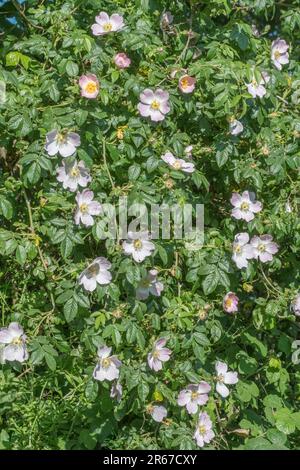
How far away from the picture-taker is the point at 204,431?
2268 mm

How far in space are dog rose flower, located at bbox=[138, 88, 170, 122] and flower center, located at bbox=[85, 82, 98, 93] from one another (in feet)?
0.58

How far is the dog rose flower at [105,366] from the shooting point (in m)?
2.12

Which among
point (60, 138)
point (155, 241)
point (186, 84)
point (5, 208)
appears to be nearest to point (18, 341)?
point (5, 208)

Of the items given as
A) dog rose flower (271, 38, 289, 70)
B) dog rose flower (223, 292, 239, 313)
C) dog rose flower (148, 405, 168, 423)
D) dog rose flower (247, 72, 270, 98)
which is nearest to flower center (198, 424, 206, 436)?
dog rose flower (148, 405, 168, 423)

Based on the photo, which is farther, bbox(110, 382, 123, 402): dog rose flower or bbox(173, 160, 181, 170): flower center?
bbox(173, 160, 181, 170): flower center

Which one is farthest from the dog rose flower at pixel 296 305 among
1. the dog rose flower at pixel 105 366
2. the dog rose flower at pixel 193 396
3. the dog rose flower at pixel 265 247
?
the dog rose flower at pixel 105 366

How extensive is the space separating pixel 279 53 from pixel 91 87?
0.78 m

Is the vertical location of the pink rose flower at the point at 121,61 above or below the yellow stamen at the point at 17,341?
above

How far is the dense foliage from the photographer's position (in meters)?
2.18

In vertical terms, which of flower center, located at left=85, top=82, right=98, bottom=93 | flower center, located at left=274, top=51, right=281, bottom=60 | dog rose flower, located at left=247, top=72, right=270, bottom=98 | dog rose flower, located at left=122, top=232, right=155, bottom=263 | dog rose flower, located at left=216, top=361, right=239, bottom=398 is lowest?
dog rose flower, located at left=216, top=361, right=239, bottom=398

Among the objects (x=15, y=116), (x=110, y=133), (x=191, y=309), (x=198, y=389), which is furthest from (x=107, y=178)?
(x=198, y=389)

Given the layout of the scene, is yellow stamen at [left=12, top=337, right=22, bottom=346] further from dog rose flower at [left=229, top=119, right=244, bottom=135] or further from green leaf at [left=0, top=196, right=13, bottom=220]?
dog rose flower at [left=229, top=119, right=244, bottom=135]

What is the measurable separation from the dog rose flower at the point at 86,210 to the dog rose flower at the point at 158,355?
0.41 meters

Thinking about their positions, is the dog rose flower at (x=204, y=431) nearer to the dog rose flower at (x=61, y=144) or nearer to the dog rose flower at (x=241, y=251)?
the dog rose flower at (x=241, y=251)
